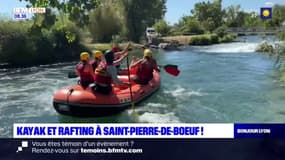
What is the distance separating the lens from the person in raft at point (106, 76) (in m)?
3.45

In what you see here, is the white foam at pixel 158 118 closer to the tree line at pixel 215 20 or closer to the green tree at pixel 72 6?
the tree line at pixel 215 20

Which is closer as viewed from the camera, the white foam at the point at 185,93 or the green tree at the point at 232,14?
the green tree at the point at 232,14

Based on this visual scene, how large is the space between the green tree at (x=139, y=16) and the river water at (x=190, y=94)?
321 mm

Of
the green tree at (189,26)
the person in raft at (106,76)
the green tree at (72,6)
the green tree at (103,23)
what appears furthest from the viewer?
the person in raft at (106,76)

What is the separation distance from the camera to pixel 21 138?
1767 mm

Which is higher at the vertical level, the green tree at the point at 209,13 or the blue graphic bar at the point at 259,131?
the green tree at the point at 209,13

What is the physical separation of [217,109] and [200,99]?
0.61m

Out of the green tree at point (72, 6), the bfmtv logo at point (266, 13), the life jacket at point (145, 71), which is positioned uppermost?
the green tree at point (72, 6)

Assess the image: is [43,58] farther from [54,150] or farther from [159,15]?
[54,150]

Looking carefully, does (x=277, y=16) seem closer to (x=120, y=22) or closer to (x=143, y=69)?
(x=120, y=22)

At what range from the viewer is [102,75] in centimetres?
371

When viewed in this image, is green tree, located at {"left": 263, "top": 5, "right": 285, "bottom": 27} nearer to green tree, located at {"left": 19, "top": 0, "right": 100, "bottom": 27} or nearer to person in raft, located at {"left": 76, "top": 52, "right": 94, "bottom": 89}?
green tree, located at {"left": 19, "top": 0, "right": 100, "bottom": 27}

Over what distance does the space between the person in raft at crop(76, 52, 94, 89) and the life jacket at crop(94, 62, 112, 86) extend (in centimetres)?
5

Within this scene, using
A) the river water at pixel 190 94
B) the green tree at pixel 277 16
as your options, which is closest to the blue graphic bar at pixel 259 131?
the river water at pixel 190 94
